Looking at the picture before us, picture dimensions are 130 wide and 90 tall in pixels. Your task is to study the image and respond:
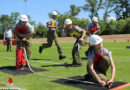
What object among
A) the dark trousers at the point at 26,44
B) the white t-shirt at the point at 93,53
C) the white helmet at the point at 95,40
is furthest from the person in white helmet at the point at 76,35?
the white helmet at the point at 95,40

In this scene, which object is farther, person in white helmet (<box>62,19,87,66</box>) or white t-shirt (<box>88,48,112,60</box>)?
person in white helmet (<box>62,19,87,66</box>)

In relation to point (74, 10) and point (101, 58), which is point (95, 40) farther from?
point (74, 10)

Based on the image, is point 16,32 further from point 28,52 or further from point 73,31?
point 73,31

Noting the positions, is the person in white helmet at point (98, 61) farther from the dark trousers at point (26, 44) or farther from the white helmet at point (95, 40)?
the dark trousers at point (26, 44)

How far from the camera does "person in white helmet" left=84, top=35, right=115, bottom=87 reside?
4000 millimetres

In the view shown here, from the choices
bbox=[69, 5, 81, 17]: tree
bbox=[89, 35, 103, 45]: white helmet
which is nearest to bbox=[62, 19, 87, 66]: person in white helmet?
bbox=[89, 35, 103, 45]: white helmet

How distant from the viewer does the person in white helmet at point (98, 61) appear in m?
4.00

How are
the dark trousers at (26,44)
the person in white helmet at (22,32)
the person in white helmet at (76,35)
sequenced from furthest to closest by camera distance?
the person in white helmet at (76,35)
the dark trousers at (26,44)
the person in white helmet at (22,32)

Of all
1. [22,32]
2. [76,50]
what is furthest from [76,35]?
[22,32]

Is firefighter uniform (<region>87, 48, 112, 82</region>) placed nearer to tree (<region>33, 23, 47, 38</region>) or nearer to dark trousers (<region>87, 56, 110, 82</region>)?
A: dark trousers (<region>87, 56, 110, 82</region>)

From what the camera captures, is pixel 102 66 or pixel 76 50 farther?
pixel 76 50

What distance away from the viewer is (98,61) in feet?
14.4

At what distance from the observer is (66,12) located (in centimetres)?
7956

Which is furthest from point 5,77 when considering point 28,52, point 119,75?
point 119,75
